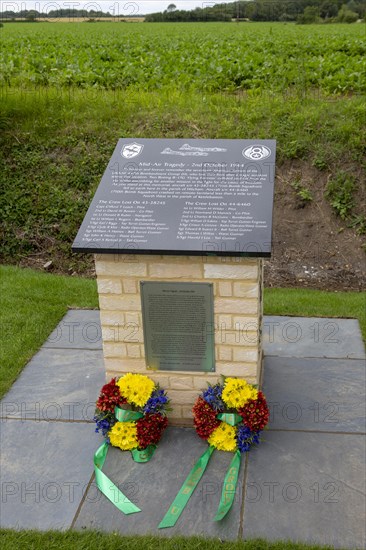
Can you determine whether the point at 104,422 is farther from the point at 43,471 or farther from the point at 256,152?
the point at 256,152

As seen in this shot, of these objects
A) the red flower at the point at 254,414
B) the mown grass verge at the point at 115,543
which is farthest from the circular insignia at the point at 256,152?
the mown grass verge at the point at 115,543

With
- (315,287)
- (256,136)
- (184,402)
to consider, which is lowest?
(315,287)

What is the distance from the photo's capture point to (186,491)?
4.30 m

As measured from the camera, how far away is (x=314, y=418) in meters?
5.02

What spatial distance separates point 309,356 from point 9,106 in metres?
7.08

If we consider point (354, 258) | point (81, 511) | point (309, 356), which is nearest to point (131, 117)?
point (354, 258)

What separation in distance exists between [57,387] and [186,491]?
5.49 feet

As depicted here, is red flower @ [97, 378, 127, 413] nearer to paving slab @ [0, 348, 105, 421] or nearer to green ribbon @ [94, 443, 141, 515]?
green ribbon @ [94, 443, 141, 515]

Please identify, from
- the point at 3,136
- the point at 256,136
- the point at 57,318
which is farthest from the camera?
the point at 3,136

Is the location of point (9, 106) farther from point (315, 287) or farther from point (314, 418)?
point (314, 418)

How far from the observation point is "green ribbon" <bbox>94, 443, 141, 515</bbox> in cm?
421

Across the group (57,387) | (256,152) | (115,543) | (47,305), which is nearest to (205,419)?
(115,543)

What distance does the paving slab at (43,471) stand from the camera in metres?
4.20

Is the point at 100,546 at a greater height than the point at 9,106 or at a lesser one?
lesser
